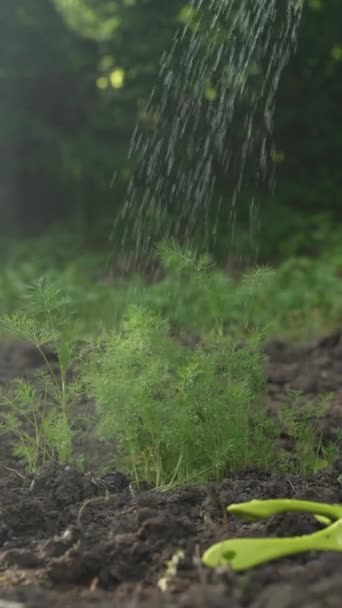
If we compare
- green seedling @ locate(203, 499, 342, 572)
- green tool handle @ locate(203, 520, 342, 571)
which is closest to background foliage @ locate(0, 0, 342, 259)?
green seedling @ locate(203, 499, 342, 572)

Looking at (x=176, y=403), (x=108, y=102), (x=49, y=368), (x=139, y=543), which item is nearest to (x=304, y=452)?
(x=176, y=403)

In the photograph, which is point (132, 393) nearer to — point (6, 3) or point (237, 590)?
point (237, 590)

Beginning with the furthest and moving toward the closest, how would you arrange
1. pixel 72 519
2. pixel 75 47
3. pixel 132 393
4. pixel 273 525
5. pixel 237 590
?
pixel 75 47 < pixel 132 393 < pixel 72 519 < pixel 273 525 < pixel 237 590

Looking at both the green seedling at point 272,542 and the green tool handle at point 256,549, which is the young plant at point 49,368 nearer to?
the green seedling at point 272,542

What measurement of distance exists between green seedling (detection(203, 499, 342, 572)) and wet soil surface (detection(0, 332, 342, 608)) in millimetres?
26

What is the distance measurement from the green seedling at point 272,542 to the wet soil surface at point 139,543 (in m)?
0.03

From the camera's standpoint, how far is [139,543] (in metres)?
2.62

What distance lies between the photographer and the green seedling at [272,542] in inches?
95.5

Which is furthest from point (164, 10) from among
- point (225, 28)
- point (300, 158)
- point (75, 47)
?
point (225, 28)

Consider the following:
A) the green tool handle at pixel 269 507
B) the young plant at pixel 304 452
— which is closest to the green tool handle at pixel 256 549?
the green tool handle at pixel 269 507

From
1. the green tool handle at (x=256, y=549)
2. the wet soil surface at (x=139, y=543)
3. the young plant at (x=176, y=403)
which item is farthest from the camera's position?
the young plant at (x=176, y=403)

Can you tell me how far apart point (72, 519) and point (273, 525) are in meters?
0.66

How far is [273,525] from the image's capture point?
2812 mm

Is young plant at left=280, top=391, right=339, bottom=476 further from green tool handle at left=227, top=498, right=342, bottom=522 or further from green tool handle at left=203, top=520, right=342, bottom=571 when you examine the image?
green tool handle at left=203, top=520, right=342, bottom=571
